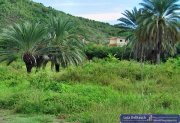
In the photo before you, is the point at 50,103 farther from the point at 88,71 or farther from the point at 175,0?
the point at 175,0

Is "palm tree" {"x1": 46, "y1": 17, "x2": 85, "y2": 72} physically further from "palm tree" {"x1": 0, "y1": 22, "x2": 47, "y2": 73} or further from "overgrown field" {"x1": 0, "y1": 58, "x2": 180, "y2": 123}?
"overgrown field" {"x1": 0, "y1": 58, "x2": 180, "y2": 123}

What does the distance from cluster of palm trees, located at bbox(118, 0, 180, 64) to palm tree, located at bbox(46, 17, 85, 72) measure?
13361 millimetres

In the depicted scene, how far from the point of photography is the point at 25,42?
3228cm

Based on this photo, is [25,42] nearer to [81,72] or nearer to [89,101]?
[81,72]

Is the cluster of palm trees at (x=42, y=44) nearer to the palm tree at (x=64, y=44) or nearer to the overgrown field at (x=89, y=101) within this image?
the palm tree at (x=64, y=44)

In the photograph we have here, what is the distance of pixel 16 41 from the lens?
106 ft

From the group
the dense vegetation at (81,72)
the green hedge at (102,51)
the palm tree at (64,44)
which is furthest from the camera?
the green hedge at (102,51)

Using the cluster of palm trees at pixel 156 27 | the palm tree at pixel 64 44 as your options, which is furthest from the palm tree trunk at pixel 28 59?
the cluster of palm trees at pixel 156 27

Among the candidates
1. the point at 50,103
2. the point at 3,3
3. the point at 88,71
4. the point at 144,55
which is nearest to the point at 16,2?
the point at 3,3

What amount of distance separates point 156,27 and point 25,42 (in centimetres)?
2186

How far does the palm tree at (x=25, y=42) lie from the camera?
3225 cm

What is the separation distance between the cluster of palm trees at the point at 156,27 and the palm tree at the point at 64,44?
43.8 ft

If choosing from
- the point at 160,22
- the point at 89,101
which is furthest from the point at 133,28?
the point at 89,101

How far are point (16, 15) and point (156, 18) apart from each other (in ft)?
116
